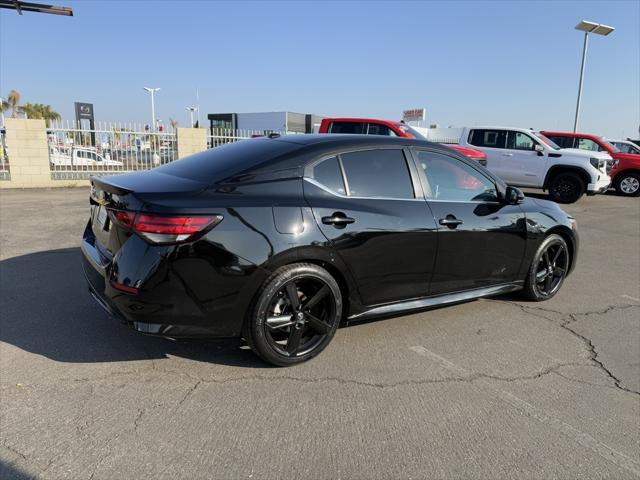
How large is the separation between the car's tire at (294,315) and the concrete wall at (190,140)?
556 inches

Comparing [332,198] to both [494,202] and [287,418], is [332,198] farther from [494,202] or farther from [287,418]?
[494,202]

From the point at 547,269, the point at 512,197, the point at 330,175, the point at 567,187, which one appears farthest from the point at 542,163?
the point at 330,175

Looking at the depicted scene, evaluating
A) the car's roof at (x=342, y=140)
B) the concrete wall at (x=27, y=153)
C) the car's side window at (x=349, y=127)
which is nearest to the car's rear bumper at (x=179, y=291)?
the car's roof at (x=342, y=140)

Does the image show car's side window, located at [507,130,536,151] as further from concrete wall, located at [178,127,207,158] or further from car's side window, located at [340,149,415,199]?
car's side window, located at [340,149,415,199]

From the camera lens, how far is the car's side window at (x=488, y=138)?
44.9 ft

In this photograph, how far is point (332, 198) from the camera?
342 centimetres

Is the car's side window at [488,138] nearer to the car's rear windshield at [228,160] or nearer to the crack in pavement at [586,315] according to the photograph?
the crack in pavement at [586,315]

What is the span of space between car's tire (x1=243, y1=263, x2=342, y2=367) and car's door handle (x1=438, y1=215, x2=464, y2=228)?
114 centimetres

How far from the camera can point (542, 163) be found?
1334cm

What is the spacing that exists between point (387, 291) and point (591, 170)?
11809 millimetres

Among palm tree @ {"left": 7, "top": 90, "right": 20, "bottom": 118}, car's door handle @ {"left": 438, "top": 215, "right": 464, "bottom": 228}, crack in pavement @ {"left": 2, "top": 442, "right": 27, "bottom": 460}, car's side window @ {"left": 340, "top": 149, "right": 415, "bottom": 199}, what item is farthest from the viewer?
palm tree @ {"left": 7, "top": 90, "right": 20, "bottom": 118}

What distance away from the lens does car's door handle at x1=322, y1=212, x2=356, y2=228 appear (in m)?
3.31

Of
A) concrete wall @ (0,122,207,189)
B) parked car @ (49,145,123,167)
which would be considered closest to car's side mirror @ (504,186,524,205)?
parked car @ (49,145,123,167)

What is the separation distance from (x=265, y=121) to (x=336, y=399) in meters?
54.7
